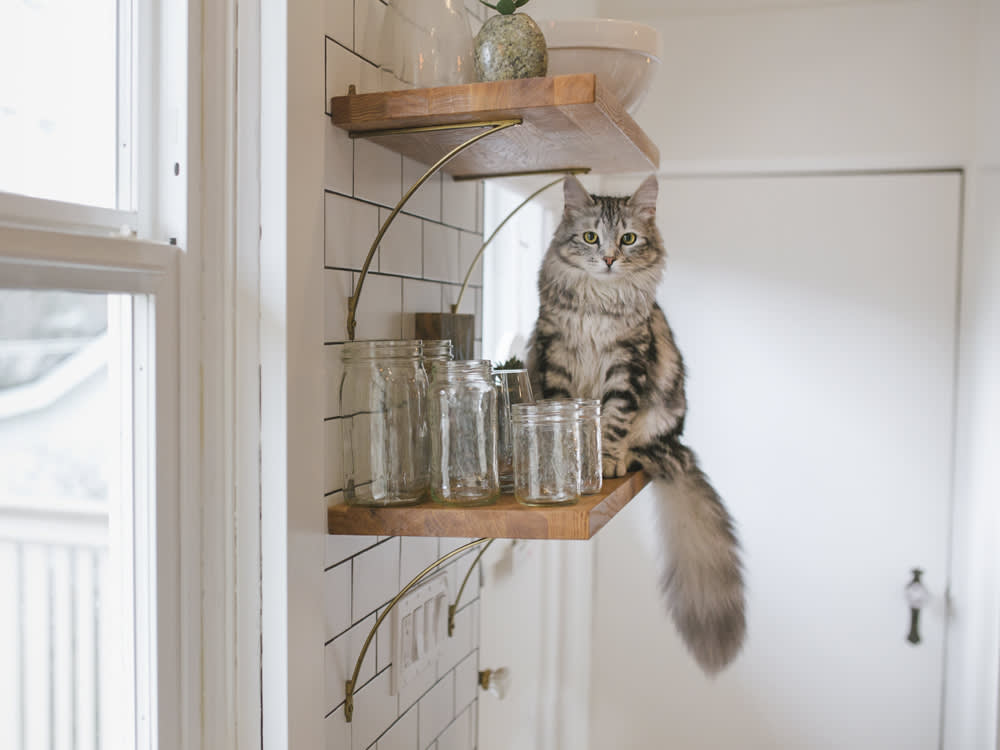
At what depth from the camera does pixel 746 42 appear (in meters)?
2.30

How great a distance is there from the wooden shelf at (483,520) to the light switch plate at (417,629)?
226 mm

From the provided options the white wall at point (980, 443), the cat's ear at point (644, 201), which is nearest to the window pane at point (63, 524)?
the cat's ear at point (644, 201)

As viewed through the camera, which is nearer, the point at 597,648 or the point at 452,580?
the point at 452,580

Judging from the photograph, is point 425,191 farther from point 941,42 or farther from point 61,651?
point 941,42

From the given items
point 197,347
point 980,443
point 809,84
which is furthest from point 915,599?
point 197,347

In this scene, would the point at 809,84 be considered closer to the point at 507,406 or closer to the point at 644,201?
the point at 644,201

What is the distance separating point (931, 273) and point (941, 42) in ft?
1.94

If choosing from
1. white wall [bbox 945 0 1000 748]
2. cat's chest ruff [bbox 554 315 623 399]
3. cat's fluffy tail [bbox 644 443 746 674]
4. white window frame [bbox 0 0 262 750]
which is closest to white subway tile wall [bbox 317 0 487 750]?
white window frame [bbox 0 0 262 750]

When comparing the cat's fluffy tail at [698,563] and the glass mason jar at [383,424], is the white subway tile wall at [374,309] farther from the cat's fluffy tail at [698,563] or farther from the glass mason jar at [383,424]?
the cat's fluffy tail at [698,563]

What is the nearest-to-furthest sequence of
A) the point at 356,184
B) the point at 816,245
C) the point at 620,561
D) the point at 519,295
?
1. the point at 356,184
2. the point at 519,295
3. the point at 816,245
4. the point at 620,561

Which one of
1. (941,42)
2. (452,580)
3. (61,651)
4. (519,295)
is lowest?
(452,580)

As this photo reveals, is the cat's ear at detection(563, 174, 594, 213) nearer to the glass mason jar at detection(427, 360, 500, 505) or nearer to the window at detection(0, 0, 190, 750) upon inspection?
the glass mason jar at detection(427, 360, 500, 505)

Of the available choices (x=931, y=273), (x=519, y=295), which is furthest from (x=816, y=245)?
(x=519, y=295)

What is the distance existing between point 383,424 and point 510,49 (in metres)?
0.40
